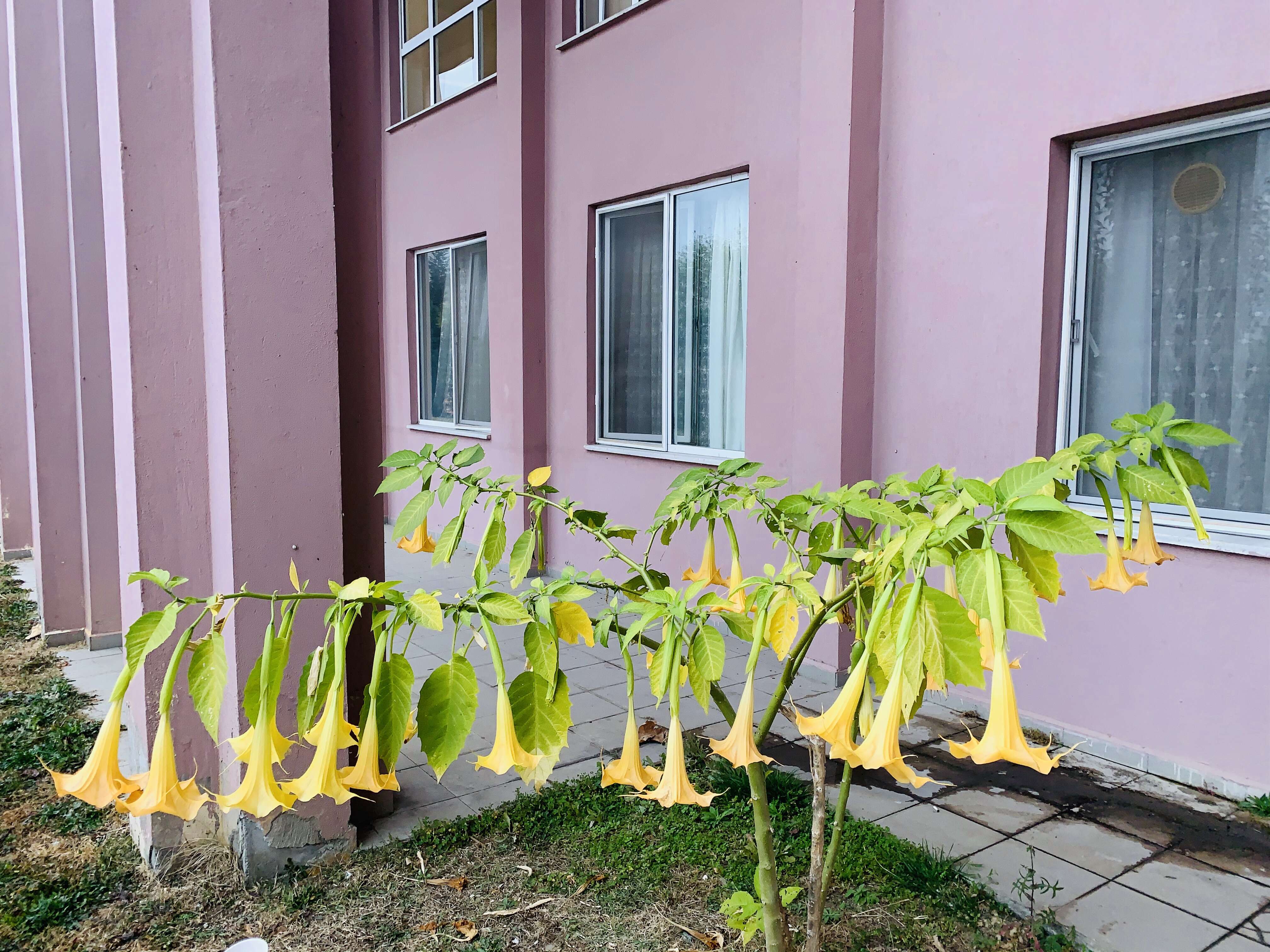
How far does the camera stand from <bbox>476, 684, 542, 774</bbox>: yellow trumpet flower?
1.37 meters

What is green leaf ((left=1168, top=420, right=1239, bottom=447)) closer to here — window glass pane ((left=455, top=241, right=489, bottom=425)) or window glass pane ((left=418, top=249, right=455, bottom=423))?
window glass pane ((left=455, top=241, right=489, bottom=425))

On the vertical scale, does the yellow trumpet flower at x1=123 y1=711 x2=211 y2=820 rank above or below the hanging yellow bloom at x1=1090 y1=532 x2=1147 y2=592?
below

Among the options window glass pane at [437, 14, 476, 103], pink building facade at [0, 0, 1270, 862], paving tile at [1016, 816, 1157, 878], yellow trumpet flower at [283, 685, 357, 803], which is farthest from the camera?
→ window glass pane at [437, 14, 476, 103]

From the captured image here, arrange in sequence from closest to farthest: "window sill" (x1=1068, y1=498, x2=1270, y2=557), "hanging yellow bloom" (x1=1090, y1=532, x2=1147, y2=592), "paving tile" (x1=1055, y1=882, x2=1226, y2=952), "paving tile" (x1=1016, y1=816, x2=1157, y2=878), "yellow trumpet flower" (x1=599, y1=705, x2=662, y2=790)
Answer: "yellow trumpet flower" (x1=599, y1=705, x2=662, y2=790)
"hanging yellow bloom" (x1=1090, y1=532, x2=1147, y2=592)
"paving tile" (x1=1055, y1=882, x2=1226, y2=952)
"paving tile" (x1=1016, y1=816, x2=1157, y2=878)
"window sill" (x1=1068, y1=498, x2=1270, y2=557)

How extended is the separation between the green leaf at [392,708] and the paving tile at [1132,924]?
2337 mm

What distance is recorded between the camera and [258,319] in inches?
114

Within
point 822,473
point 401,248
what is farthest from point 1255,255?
point 401,248

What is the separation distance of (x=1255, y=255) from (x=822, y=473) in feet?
7.25

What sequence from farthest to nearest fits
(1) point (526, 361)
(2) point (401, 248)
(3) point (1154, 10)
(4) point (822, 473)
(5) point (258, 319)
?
1. (2) point (401, 248)
2. (1) point (526, 361)
3. (4) point (822, 473)
4. (3) point (1154, 10)
5. (5) point (258, 319)

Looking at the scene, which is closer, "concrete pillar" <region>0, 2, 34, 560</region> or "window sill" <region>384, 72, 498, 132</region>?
"window sill" <region>384, 72, 498, 132</region>

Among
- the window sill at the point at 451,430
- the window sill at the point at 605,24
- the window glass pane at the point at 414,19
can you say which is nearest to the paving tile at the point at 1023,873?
the window sill at the point at 605,24

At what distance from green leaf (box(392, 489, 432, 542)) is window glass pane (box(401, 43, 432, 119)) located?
8.68 metres

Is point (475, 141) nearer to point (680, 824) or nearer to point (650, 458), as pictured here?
point (650, 458)

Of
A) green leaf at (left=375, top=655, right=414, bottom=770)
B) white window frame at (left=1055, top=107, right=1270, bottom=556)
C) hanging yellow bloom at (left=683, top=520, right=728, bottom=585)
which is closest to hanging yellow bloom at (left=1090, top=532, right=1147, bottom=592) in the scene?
hanging yellow bloom at (left=683, top=520, right=728, bottom=585)
